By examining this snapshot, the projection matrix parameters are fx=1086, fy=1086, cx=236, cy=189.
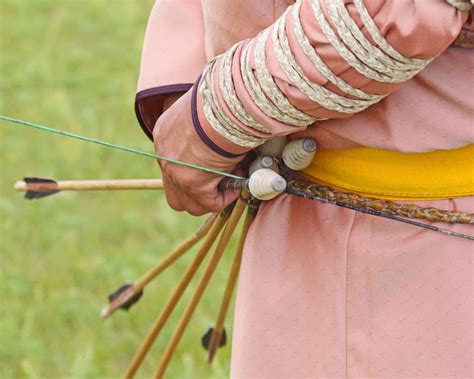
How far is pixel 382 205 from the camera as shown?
1.38m

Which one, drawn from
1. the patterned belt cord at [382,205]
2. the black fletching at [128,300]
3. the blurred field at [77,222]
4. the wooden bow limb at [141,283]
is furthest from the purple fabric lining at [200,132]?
the blurred field at [77,222]

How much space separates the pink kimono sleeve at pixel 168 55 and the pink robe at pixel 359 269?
21 mm

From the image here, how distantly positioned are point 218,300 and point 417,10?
2.13 meters

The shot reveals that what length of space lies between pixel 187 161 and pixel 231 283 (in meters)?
0.48

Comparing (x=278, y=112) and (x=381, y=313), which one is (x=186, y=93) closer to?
(x=278, y=112)

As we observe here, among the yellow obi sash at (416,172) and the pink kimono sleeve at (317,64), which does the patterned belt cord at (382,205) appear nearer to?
the yellow obi sash at (416,172)

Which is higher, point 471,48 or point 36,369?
point 471,48

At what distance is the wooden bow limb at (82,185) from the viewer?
5.69ft

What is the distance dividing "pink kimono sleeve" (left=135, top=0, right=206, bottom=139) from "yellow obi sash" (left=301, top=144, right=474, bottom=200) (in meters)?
0.29

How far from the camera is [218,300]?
320 cm

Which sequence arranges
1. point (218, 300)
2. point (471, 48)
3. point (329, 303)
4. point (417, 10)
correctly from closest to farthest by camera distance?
point (417, 10), point (471, 48), point (329, 303), point (218, 300)

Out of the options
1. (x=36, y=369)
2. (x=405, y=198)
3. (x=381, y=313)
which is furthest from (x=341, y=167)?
(x=36, y=369)

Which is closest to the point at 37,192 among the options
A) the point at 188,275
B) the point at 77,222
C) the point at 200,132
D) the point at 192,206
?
the point at 188,275

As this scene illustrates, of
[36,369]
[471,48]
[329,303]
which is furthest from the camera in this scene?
[36,369]
